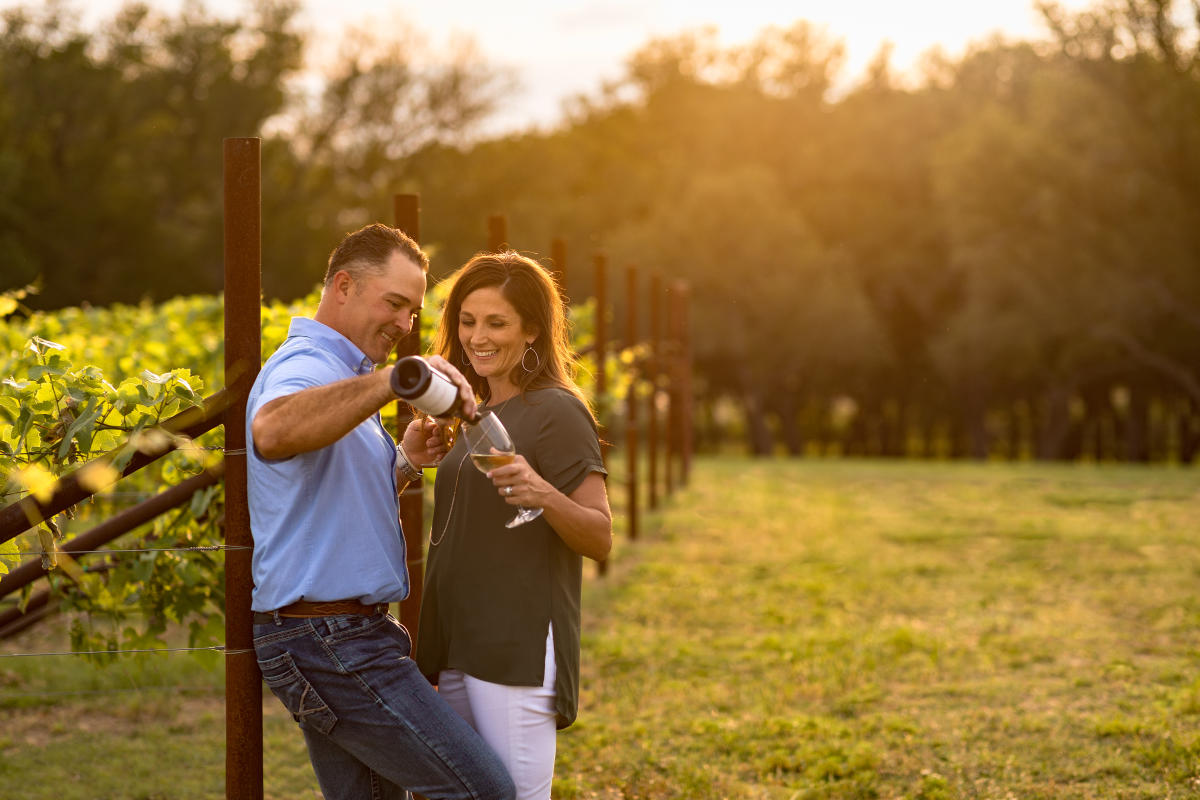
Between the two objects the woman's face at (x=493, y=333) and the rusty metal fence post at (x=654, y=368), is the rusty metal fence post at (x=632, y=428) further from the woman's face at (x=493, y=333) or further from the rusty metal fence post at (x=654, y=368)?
the woman's face at (x=493, y=333)

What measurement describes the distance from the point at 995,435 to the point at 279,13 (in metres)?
28.5

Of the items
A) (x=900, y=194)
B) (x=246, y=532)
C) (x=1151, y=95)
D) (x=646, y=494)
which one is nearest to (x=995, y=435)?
(x=900, y=194)

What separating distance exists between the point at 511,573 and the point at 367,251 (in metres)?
0.88

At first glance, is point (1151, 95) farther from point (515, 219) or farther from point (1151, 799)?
point (1151, 799)

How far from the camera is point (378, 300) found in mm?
3195

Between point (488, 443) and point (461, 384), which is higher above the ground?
point (461, 384)

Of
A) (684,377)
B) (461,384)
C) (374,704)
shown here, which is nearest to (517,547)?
(374,704)

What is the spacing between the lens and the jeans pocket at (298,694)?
3.02 meters

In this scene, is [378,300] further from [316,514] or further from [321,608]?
[321,608]

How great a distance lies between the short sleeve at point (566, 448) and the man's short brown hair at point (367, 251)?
0.55m

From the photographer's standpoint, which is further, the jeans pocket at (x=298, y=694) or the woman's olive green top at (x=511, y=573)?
the woman's olive green top at (x=511, y=573)

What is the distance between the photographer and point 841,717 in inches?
270

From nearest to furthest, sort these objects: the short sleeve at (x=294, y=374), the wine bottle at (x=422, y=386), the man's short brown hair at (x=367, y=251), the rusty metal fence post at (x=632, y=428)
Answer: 1. the wine bottle at (x=422, y=386)
2. the short sleeve at (x=294, y=374)
3. the man's short brown hair at (x=367, y=251)
4. the rusty metal fence post at (x=632, y=428)

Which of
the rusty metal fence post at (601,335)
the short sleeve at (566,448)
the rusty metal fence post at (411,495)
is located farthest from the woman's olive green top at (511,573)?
the rusty metal fence post at (601,335)
